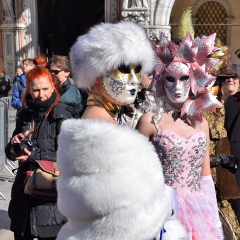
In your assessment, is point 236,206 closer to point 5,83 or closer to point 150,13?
point 150,13

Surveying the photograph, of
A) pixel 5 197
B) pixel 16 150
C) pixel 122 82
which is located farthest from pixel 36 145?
pixel 5 197

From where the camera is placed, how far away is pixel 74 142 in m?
2.09

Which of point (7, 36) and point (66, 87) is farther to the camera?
point (7, 36)

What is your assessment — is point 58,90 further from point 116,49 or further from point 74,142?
point 74,142

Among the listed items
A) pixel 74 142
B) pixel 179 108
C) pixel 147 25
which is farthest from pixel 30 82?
pixel 147 25

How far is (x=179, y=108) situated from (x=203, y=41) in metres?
0.44

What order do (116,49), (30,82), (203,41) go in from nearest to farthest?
(116,49) → (203,41) → (30,82)

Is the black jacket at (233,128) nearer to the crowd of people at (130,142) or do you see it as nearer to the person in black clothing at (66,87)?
the crowd of people at (130,142)

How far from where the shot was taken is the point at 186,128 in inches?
119

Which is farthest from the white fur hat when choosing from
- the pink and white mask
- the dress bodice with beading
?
the dress bodice with beading

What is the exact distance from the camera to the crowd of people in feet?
6.73

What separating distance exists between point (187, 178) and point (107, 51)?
83 cm

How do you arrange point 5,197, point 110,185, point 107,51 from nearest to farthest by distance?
1. point 110,185
2. point 107,51
3. point 5,197

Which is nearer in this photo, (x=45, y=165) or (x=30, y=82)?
(x=45, y=165)
